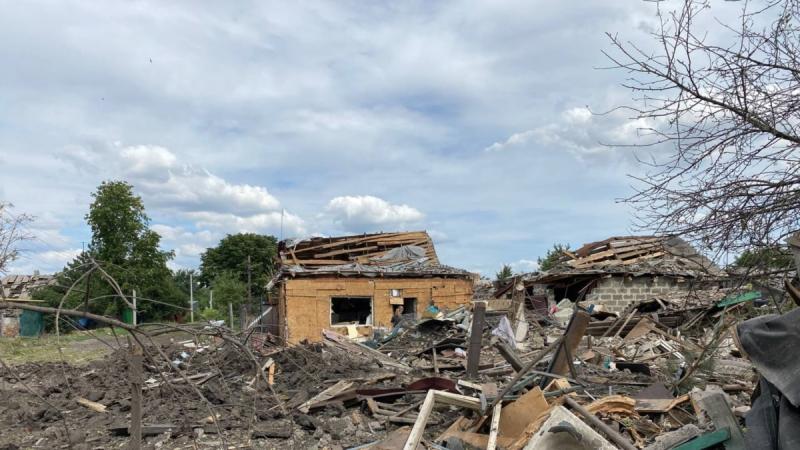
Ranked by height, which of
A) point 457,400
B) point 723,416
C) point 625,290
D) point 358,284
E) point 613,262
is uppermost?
point 613,262

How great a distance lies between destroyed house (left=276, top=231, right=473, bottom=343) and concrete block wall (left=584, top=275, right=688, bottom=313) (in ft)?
15.8

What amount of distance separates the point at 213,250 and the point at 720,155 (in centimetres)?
5778

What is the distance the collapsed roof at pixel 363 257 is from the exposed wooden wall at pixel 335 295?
0.95 feet

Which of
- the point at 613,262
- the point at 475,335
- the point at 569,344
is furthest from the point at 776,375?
the point at 613,262

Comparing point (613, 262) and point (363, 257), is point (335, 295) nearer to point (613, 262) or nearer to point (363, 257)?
point (363, 257)

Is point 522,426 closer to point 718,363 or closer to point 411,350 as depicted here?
point 718,363

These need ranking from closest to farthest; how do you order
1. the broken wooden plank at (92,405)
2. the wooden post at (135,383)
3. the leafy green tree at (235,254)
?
the wooden post at (135,383)
the broken wooden plank at (92,405)
the leafy green tree at (235,254)

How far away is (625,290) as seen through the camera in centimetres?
2027

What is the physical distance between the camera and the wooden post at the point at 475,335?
9.21 m

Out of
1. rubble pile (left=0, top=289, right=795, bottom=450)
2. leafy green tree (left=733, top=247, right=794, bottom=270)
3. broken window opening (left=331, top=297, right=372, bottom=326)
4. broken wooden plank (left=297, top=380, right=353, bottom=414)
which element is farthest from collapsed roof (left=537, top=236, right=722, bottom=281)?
leafy green tree (left=733, top=247, right=794, bottom=270)

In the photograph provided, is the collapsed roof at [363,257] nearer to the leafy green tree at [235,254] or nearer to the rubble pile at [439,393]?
the rubble pile at [439,393]

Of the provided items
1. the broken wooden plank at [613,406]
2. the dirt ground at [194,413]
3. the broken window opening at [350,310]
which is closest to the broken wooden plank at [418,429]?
the dirt ground at [194,413]

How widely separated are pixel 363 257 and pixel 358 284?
248cm

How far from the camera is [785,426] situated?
332 centimetres
